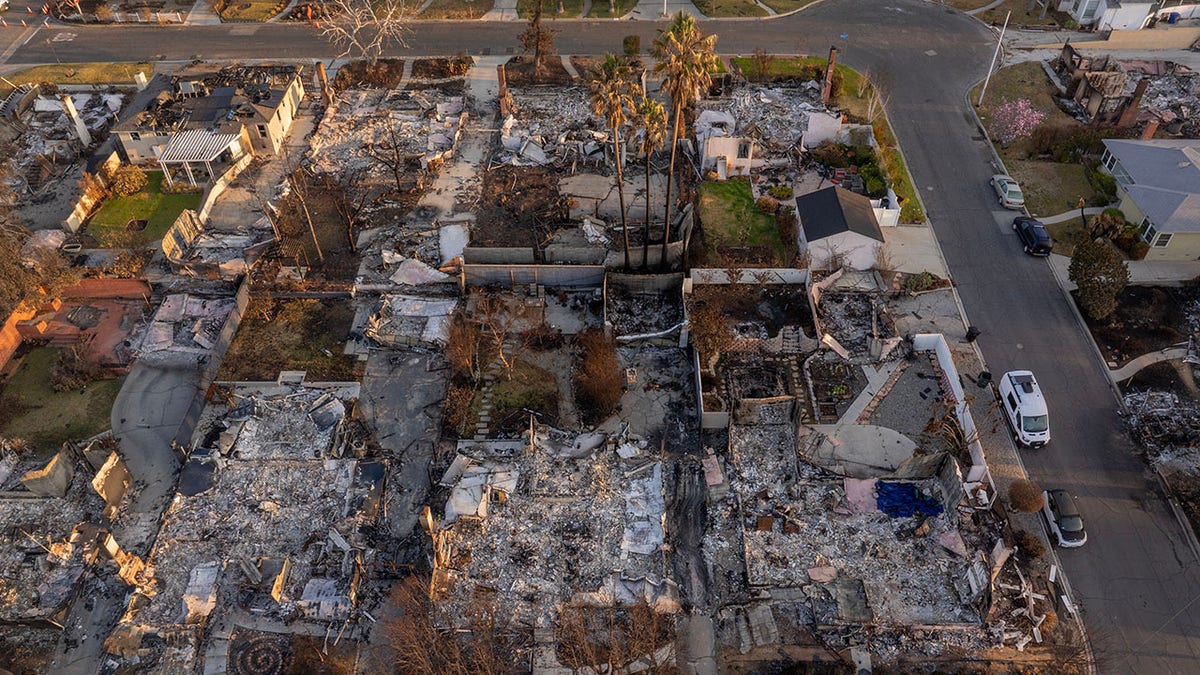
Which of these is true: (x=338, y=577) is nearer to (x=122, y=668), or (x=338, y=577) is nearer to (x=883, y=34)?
(x=122, y=668)

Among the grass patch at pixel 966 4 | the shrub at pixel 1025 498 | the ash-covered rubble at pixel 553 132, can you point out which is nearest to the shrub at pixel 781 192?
the ash-covered rubble at pixel 553 132

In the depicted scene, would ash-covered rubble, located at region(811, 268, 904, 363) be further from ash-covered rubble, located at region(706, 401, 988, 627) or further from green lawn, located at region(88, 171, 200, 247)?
green lawn, located at region(88, 171, 200, 247)

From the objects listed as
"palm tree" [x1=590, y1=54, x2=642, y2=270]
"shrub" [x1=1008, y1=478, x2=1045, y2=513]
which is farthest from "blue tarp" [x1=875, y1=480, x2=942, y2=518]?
"palm tree" [x1=590, y1=54, x2=642, y2=270]

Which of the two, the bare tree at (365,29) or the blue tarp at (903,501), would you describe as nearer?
the blue tarp at (903,501)

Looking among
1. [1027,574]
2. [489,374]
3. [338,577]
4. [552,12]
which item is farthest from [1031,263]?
[552,12]

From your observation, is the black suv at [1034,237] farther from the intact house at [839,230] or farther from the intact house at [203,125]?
the intact house at [203,125]

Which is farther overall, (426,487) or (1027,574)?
(426,487)

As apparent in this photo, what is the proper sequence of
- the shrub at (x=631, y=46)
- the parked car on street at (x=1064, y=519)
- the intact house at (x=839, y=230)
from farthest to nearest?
the shrub at (x=631, y=46), the intact house at (x=839, y=230), the parked car on street at (x=1064, y=519)
